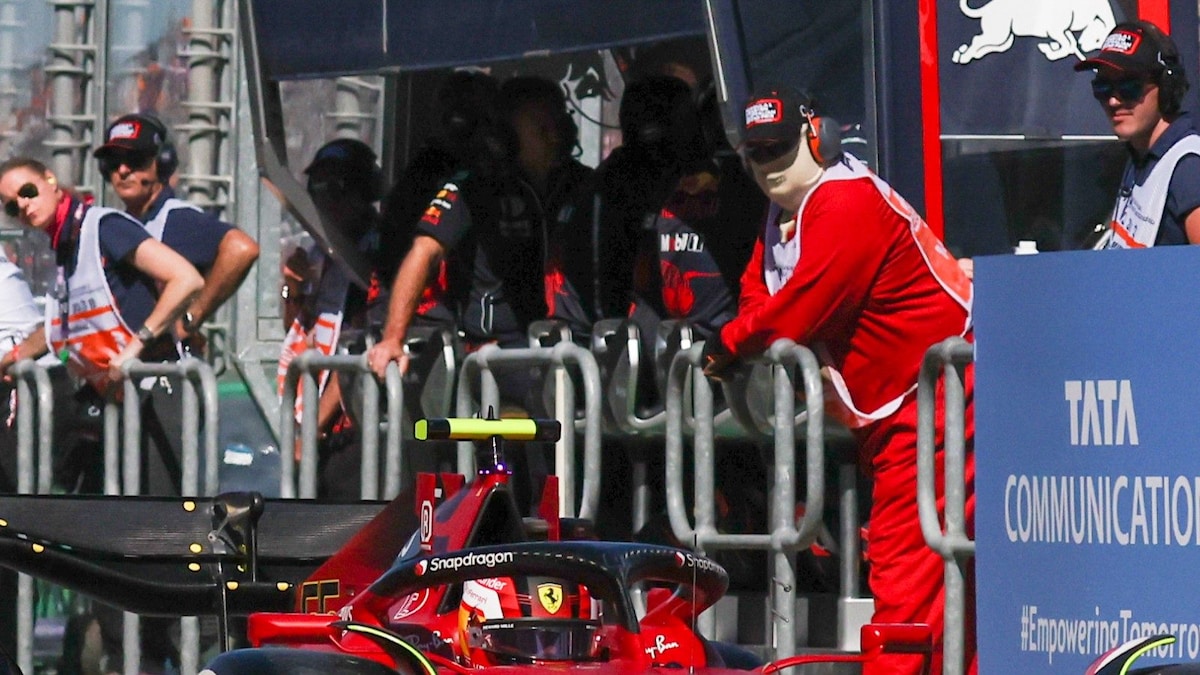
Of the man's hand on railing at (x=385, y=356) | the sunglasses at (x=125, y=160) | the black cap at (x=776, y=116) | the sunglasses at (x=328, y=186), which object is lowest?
the man's hand on railing at (x=385, y=356)

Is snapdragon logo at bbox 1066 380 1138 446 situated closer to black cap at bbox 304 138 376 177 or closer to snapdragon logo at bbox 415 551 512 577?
snapdragon logo at bbox 415 551 512 577

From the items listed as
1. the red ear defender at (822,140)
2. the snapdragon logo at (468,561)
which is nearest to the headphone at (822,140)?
the red ear defender at (822,140)

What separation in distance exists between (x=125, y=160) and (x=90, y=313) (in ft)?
2.45

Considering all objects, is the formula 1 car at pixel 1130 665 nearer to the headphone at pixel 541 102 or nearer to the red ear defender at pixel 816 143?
the red ear defender at pixel 816 143

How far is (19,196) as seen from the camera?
1005 cm

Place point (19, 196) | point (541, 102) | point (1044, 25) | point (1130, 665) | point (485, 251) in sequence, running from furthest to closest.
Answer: point (19, 196) → point (541, 102) → point (485, 251) → point (1044, 25) → point (1130, 665)

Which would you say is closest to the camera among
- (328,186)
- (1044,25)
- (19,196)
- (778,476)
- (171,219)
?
(778,476)

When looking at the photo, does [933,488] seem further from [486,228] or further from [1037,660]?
[486,228]

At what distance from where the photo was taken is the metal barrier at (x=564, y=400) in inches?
314

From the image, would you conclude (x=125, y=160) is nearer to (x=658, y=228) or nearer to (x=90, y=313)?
(x=90, y=313)

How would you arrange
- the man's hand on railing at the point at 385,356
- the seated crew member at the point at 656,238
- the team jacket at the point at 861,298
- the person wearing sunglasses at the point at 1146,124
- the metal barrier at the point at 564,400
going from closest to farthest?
the person wearing sunglasses at the point at 1146,124 → the team jacket at the point at 861,298 → the metal barrier at the point at 564,400 → the seated crew member at the point at 656,238 → the man's hand on railing at the point at 385,356

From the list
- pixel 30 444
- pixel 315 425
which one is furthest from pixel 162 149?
pixel 315 425

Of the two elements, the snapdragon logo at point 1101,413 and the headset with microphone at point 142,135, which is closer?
the snapdragon logo at point 1101,413

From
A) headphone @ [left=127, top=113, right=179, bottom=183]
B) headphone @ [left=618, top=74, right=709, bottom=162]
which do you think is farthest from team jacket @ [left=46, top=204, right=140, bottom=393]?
headphone @ [left=618, top=74, right=709, bottom=162]
